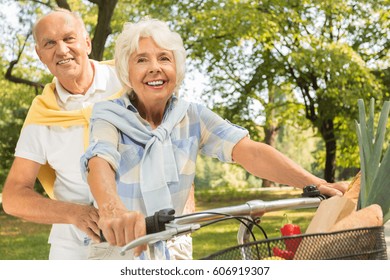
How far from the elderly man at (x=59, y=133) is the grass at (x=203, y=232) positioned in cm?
561

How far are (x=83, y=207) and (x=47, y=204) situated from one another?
15 cm

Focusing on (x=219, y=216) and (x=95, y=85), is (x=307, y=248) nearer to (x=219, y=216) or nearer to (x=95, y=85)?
(x=219, y=216)

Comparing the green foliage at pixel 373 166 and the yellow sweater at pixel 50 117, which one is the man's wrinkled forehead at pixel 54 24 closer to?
the yellow sweater at pixel 50 117

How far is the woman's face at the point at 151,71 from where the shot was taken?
1.64 metres

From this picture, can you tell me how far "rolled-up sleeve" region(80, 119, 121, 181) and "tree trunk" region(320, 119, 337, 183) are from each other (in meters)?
11.6

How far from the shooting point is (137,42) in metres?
1.64

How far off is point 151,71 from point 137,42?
7 centimetres

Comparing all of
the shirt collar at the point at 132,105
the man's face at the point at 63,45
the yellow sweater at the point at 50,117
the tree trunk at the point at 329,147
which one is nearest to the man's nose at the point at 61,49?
the man's face at the point at 63,45

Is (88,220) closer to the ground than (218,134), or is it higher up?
closer to the ground

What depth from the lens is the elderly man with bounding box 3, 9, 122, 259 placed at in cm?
203

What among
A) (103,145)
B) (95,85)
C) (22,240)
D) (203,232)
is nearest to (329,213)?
(103,145)
